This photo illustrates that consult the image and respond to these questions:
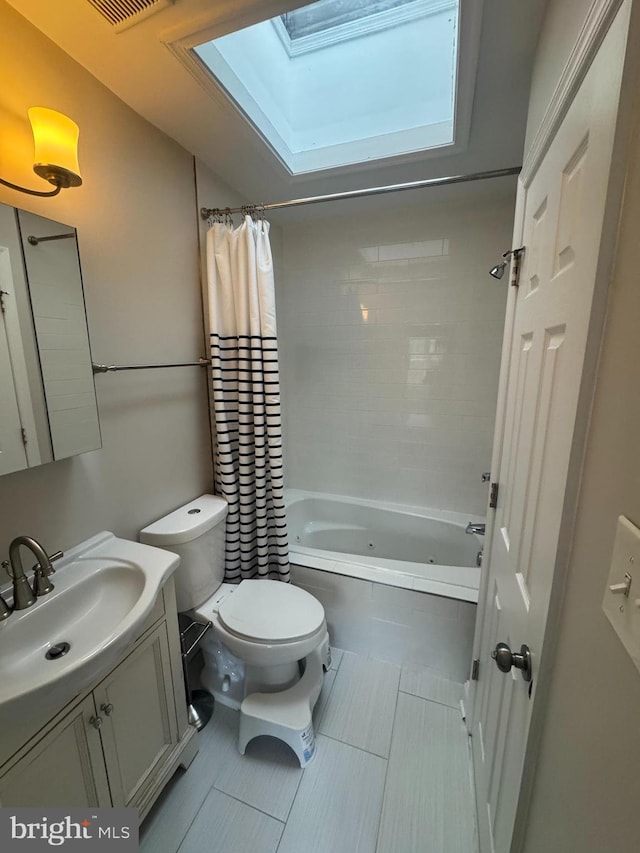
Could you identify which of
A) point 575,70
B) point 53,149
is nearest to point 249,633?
point 53,149

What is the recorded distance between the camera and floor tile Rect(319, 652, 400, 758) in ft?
4.71

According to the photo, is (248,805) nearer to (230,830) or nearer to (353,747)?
(230,830)

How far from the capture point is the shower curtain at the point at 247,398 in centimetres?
160

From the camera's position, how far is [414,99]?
1500 millimetres

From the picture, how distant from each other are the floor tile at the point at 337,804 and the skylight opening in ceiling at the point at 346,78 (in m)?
2.49

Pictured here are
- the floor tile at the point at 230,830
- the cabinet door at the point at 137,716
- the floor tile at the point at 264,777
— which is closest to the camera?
the cabinet door at the point at 137,716

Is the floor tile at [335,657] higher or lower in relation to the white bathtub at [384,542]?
lower

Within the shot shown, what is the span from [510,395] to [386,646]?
4.61 feet

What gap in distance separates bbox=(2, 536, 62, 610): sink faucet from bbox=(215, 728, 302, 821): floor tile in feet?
3.25

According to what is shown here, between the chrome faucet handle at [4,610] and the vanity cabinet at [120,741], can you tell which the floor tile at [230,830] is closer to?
the vanity cabinet at [120,741]

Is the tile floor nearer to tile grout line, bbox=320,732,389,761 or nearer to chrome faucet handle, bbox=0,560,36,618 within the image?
tile grout line, bbox=320,732,389,761

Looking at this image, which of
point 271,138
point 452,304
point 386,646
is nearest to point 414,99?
point 271,138

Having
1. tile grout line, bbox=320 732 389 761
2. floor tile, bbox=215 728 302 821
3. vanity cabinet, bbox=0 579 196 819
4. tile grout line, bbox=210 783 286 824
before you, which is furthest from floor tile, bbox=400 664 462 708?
vanity cabinet, bbox=0 579 196 819

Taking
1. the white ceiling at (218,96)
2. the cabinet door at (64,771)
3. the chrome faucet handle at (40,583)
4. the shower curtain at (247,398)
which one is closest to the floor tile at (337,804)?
the cabinet door at (64,771)
